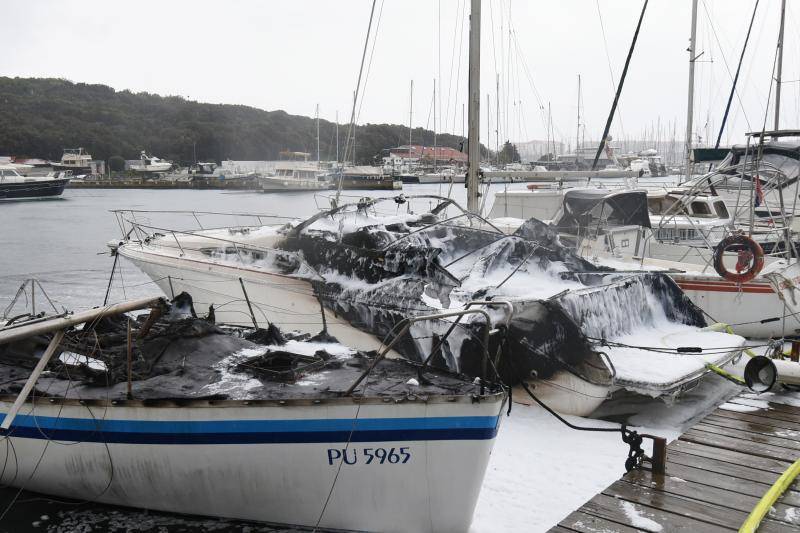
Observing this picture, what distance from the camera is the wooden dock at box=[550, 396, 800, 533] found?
4.95 m

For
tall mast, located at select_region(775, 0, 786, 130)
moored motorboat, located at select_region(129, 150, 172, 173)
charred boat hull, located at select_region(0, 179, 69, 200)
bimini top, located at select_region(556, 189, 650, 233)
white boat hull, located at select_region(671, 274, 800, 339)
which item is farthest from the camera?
moored motorboat, located at select_region(129, 150, 172, 173)

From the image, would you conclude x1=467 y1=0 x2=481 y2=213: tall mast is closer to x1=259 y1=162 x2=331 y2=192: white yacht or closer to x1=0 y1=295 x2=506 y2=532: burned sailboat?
x1=0 y1=295 x2=506 y2=532: burned sailboat

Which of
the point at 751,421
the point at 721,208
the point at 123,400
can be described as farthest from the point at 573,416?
the point at 721,208

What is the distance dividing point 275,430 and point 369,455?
84 cm

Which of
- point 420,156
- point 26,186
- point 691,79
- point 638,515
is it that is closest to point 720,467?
point 638,515

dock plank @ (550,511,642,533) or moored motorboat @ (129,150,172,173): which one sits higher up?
moored motorboat @ (129,150,172,173)

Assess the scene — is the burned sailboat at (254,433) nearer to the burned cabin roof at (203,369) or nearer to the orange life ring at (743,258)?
the burned cabin roof at (203,369)

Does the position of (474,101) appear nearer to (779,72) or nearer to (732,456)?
(732,456)

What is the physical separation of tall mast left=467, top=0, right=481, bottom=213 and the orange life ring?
501 cm

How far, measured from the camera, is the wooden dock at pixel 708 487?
4.95 m

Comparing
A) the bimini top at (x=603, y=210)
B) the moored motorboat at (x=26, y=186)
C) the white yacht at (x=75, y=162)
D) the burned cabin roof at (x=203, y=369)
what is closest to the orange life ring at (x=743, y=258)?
the bimini top at (x=603, y=210)

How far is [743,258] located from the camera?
11.7m

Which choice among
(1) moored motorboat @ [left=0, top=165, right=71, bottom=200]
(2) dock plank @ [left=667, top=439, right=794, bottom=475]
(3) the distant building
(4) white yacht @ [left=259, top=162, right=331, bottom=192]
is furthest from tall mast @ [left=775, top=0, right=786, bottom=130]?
(3) the distant building

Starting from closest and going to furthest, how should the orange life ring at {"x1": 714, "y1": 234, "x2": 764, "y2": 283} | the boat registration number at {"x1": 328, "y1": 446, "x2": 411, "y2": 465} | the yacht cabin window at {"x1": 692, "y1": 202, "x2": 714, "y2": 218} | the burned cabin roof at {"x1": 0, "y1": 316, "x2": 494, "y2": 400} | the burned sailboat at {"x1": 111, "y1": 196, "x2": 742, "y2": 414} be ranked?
1. the boat registration number at {"x1": 328, "y1": 446, "x2": 411, "y2": 465}
2. the burned cabin roof at {"x1": 0, "y1": 316, "x2": 494, "y2": 400}
3. the burned sailboat at {"x1": 111, "y1": 196, "x2": 742, "y2": 414}
4. the orange life ring at {"x1": 714, "y1": 234, "x2": 764, "y2": 283}
5. the yacht cabin window at {"x1": 692, "y1": 202, "x2": 714, "y2": 218}
